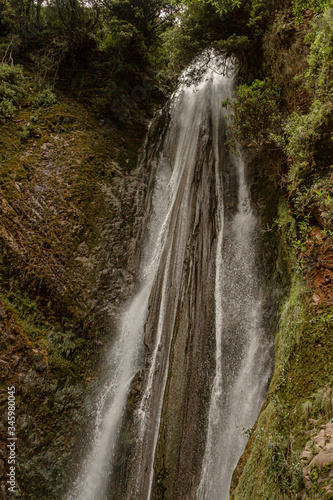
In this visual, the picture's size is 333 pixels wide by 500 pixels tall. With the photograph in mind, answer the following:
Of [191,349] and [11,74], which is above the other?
[11,74]

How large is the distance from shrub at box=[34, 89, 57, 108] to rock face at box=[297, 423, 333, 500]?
39.6 ft

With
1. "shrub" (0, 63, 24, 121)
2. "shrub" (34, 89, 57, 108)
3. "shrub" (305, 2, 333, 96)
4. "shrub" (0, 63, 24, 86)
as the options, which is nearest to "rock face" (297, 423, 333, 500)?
"shrub" (305, 2, 333, 96)

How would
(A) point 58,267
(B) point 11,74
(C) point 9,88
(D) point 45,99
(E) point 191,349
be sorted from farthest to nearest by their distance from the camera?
(D) point 45,99
(B) point 11,74
(C) point 9,88
(A) point 58,267
(E) point 191,349

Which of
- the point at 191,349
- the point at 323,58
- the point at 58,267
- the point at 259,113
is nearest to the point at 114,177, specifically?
the point at 58,267

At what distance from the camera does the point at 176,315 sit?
25.1 ft

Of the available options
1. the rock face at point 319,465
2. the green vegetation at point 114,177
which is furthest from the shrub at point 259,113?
the rock face at point 319,465

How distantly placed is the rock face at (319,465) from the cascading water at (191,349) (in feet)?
8.44

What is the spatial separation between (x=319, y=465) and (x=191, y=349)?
4078 mm

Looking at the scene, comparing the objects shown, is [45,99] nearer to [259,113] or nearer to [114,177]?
[114,177]

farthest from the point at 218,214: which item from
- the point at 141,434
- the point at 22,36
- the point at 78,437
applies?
the point at 22,36

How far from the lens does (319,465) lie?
118 inches

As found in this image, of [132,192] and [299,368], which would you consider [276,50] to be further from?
[299,368]

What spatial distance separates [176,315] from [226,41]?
8.27m

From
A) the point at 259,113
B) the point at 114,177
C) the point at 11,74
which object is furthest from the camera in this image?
the point at 114,177
